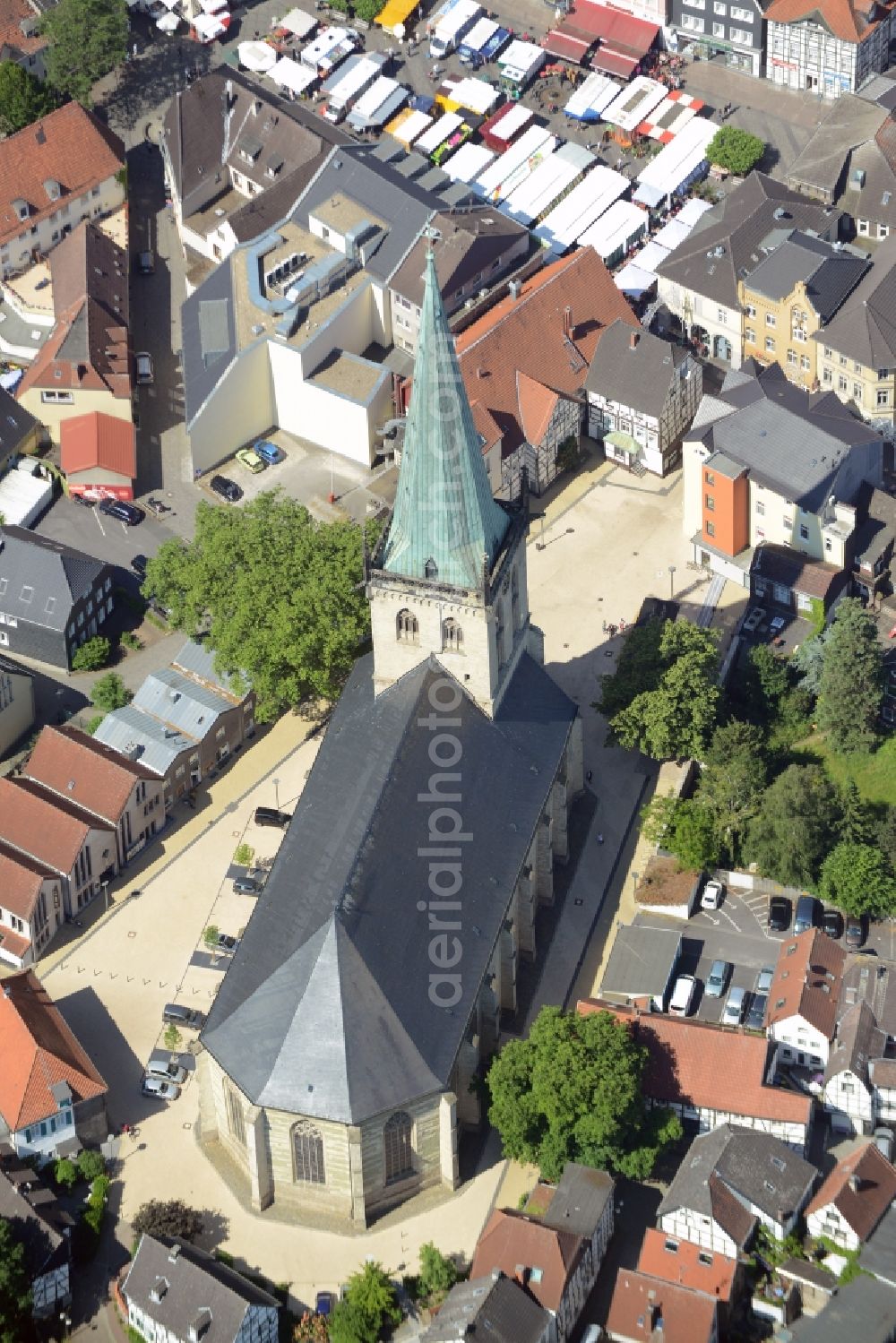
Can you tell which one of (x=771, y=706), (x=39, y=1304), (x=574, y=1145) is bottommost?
(x=39, y=1304)

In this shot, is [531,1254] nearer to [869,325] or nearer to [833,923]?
[833,923]

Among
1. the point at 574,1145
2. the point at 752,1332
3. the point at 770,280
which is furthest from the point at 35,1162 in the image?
the point at 770,280

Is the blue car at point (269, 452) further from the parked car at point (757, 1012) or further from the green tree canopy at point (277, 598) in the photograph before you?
the parked car at point (757, 1012)

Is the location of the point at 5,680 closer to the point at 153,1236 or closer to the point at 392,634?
the point at 392,634

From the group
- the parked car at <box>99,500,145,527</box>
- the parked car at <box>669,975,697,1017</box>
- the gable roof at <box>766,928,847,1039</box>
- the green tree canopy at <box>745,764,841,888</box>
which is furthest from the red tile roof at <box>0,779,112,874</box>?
the gable roof at <box>766,928,847,1039</box>

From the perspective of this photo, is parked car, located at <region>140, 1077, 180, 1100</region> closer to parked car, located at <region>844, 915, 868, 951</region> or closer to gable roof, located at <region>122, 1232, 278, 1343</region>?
gable roof, located at <region>122, 1232, 278, 1343</region>

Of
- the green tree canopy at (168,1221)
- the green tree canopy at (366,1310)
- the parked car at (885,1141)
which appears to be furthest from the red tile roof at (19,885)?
the parked car at (885,1141)
